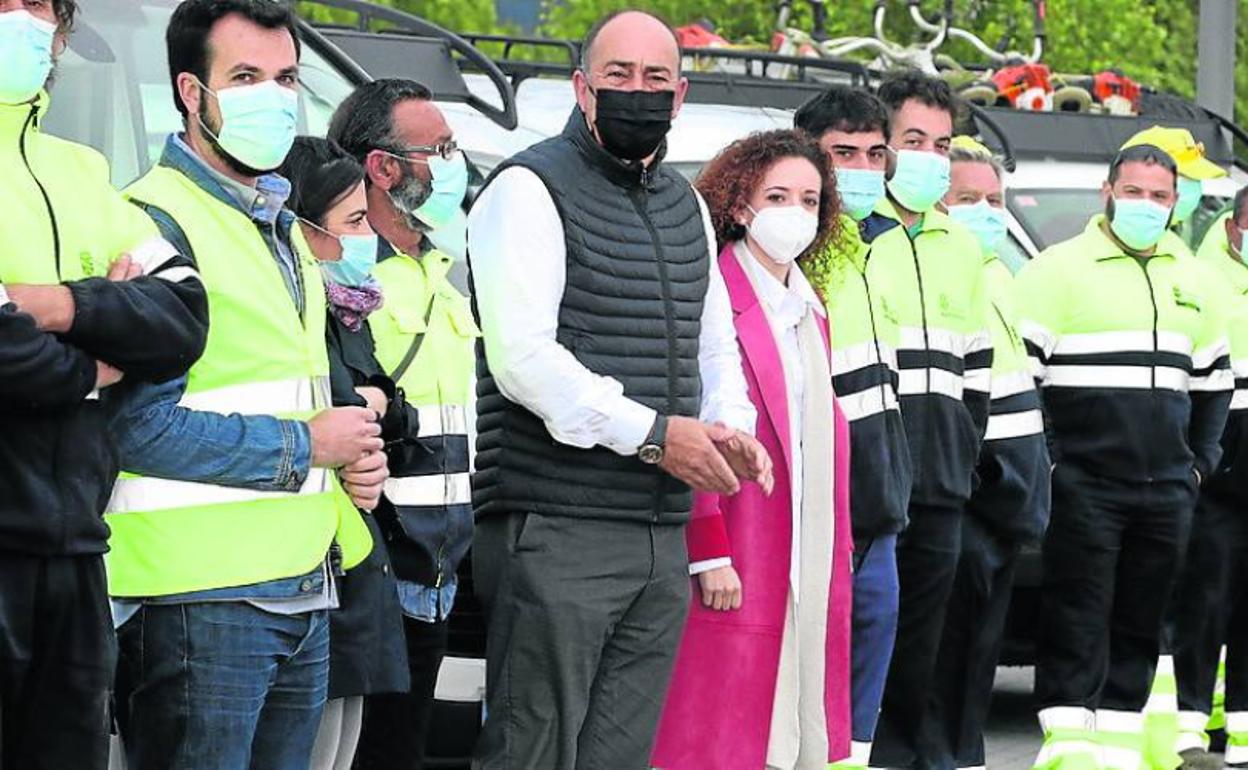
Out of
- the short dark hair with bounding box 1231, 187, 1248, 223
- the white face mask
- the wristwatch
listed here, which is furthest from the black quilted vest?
the short dark hair with bounding box 1231, 187, 1248, 223

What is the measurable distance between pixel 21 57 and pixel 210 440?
0.77m

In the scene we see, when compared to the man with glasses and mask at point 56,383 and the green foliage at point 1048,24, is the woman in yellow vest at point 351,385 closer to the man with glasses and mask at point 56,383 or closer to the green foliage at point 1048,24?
the man with glasses and mask at point 56,383

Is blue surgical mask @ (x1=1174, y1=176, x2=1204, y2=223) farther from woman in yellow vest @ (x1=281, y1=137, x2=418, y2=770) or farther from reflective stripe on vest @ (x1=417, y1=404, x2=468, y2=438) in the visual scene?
woman in yellow vest @ (x1=281, y1=137, x2=418, y2=770)

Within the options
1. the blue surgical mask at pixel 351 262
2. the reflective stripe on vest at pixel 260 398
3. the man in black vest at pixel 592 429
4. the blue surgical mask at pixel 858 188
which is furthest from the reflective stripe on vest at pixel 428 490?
the blue surgical mask at pixel 858 188

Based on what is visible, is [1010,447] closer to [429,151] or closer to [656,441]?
[429,151]

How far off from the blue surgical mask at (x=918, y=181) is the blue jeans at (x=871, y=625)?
111cm

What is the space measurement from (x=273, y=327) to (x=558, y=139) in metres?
1.23

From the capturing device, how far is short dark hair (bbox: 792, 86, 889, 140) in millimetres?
7375

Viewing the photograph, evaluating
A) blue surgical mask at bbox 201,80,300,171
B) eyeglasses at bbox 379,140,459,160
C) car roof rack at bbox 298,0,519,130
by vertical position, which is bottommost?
blue surgical mask at bbox 201,80,300,171

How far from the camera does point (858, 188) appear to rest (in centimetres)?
743

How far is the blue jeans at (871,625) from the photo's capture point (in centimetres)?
716

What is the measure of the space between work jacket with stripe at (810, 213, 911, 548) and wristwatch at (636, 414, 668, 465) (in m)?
1.55

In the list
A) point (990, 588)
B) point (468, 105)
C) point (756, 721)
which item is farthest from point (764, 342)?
point (468, 105)

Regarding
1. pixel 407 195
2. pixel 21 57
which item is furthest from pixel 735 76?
pixel 21 57
